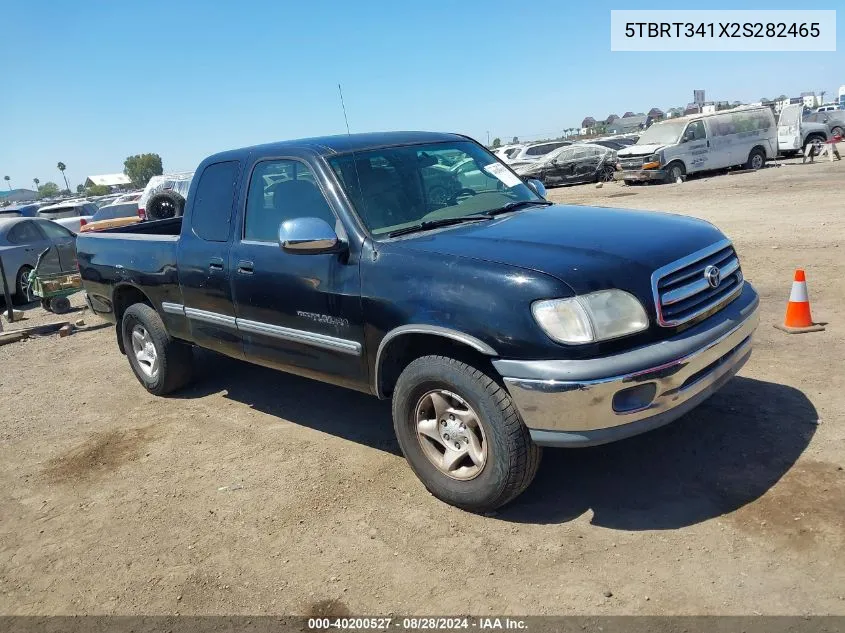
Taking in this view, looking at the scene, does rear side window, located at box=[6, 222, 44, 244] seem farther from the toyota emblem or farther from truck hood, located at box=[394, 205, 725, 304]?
the toyota emblem

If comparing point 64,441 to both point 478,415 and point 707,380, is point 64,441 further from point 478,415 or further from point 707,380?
point 707,380

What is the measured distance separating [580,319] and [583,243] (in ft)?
1.83

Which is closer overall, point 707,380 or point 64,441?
point 707,380

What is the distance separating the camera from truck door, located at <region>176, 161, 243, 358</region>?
481cm

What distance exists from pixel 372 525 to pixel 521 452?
36.6 inches

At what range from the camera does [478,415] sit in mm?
3426

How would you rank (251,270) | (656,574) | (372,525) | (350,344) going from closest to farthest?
(656,574) → (372,525) → (350,344) → (251,270)

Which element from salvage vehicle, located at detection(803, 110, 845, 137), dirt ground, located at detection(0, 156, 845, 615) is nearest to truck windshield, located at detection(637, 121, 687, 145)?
salvage vehicle, located at detection(803, 110, 845, 137)

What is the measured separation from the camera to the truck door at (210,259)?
4809 mm

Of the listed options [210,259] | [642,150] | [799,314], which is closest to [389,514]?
[210,259]

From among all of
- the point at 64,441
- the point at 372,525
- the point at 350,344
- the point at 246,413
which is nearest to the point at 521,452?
the point at 372,525

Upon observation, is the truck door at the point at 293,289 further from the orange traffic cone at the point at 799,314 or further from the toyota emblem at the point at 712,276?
the orange traffic cone at the point at 799,314

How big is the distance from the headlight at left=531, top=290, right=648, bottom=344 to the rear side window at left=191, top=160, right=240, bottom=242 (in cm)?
255

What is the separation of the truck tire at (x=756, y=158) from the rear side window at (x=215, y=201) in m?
22.4
